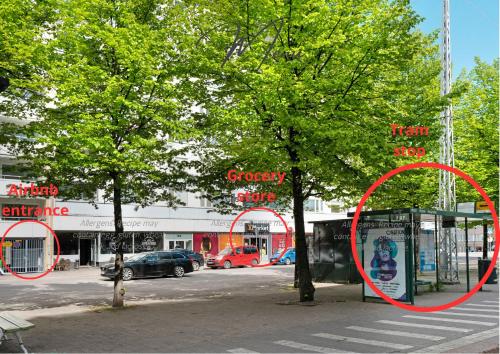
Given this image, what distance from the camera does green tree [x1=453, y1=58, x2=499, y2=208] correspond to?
2812cm

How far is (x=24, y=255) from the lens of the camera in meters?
37.2

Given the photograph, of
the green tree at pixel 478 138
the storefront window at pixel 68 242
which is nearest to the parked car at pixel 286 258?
the storefront window at pixel 68 242

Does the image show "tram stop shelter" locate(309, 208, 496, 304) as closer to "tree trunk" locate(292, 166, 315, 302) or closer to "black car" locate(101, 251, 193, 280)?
"tree trunk" locate(292, 166, 315, 302)

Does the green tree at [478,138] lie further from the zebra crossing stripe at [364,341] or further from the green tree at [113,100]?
the zebra crossing stripe at [364,341]

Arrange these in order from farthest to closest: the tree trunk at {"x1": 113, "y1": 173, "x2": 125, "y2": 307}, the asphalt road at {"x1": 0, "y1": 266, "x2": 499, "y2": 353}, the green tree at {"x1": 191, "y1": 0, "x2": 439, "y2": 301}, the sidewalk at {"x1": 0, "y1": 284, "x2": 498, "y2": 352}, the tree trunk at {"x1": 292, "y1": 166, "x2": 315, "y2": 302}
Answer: the tree trunk at {"x1": 292, "y1": 166, "x2": 315, "y2": 302}, the tree trunk at {"x1": 113, "y1": 173, "x2": 125, "y2": 307}, the green tree at {"x1": 191, "y1": 0, "x2": 439, "y2": 301}, the sidewalk at {"x1": 0, "y1": 284, "x2": 498, "y2": 352}, the asphalt road at {"x1": 0, "y1": 266, "x2": 499, "y2": 353}

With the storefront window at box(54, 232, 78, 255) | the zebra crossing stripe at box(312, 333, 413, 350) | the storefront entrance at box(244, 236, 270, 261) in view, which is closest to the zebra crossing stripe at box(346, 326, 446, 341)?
the zebra crossing stripe at box(312, 333, 413, 350)

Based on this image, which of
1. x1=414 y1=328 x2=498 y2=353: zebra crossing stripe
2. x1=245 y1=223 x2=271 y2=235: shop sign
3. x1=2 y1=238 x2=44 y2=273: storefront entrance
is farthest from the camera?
x1=245 y1=223 x2=271 y2=235: shop sign

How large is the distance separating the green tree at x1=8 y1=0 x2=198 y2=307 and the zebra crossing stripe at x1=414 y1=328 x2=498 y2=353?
348 inches

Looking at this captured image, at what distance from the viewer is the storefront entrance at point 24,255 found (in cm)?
3653

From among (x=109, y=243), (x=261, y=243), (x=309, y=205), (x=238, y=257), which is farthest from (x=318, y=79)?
(x=309, y=205)

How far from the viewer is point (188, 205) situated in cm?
4872

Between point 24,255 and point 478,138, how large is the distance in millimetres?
31868

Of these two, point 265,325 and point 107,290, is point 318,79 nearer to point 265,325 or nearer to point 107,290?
point 265,325

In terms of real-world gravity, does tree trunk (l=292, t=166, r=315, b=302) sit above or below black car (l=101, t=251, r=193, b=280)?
above
